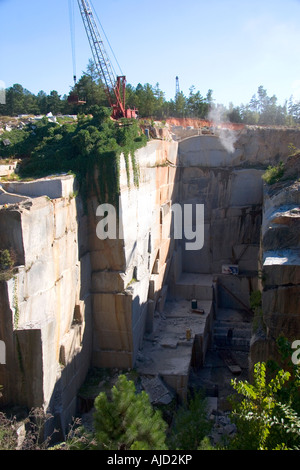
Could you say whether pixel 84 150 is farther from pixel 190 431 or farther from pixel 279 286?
pixel 190 431

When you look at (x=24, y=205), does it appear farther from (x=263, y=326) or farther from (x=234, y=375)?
(x=234, y=375)

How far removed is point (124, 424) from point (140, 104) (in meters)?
24.9

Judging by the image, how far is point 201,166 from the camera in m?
19.7

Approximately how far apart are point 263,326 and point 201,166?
1175 cm

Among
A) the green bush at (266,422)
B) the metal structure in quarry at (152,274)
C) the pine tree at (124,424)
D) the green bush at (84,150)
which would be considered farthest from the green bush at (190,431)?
the green bush at (84,150)

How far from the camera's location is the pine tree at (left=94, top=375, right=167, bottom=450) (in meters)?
6.73

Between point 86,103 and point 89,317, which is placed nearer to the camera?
point 89,317

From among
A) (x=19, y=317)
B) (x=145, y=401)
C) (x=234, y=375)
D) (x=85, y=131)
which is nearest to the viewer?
(x=145, y=401)

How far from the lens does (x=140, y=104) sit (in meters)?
28.7

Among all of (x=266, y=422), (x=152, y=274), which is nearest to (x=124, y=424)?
(x=266, y=422)

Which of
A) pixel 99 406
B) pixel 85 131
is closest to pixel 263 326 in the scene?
pixel 99 406

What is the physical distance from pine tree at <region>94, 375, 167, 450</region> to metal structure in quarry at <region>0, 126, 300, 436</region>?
2684 millimetres

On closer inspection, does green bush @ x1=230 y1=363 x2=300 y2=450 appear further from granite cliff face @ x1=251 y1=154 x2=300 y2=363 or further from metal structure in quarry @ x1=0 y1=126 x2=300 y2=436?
Answer: metal structure in quarry @ x1=0 y1=126 x2=300 y2=436

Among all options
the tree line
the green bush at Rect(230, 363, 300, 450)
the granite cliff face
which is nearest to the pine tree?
the green bush at Rect(230, 363, 300, 450)
